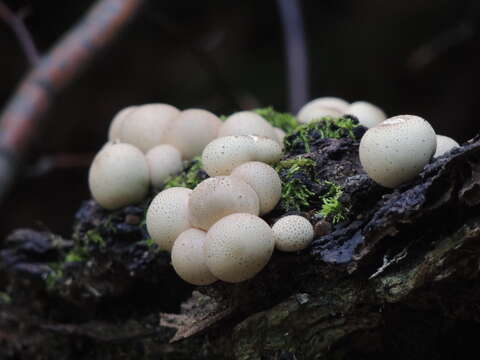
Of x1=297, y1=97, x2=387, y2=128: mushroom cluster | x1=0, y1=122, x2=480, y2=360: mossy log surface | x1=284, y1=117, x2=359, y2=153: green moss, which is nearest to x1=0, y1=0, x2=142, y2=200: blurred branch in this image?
x1=0, y1=122, x2=480, y2=360: mossy log surface

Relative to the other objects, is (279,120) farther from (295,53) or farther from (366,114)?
(295,53)

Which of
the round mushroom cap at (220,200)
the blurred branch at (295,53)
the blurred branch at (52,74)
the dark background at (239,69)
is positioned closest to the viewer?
the round mushroom cap at (220,200)

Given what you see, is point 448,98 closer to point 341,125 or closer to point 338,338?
point 341,125

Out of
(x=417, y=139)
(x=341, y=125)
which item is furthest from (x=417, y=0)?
(x=417, y=139)

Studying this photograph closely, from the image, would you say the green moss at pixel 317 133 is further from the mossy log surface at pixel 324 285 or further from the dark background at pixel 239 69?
the dark background at pixel 239 69

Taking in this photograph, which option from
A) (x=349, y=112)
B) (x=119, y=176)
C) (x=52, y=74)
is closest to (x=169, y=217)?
(x=119, y=176)

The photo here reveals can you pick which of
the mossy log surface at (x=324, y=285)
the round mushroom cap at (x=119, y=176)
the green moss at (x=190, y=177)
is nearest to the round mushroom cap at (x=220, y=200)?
the mossy log surface at (x=324, y=285)
